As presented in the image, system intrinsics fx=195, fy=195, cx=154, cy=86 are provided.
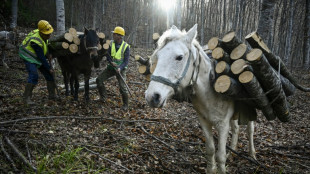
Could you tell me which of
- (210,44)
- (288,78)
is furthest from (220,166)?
(288,78)

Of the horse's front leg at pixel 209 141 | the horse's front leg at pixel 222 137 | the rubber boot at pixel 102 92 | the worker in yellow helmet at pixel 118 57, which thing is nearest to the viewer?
the horse's front leg at pixel 222 137

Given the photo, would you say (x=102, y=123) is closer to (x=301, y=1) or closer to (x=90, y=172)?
(x=90, y=172)

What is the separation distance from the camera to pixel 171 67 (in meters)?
2.37

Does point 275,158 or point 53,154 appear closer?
point 53,154

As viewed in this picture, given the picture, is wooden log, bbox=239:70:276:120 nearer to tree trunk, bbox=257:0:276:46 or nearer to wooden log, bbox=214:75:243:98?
wooden log, bbox=214:75:243:98

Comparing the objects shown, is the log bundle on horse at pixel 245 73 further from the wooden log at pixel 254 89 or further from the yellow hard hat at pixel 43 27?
the yellow hard hat at pixel 43 27

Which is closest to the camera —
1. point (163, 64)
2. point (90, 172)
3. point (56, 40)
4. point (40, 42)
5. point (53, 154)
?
point (163, 64)

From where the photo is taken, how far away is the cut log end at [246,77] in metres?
2.61

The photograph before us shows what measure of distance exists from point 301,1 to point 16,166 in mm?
24506

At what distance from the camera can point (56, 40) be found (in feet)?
A: 20.1

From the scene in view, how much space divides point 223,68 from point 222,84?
24 cm

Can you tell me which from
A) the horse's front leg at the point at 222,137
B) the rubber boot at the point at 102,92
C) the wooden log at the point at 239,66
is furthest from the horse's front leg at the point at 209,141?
the rubber boot at the point at 102,92

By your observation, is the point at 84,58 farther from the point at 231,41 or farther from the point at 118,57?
the point at 231,41

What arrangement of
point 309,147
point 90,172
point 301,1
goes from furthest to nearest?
point 301,1 → point 309,147 → point 90,172
